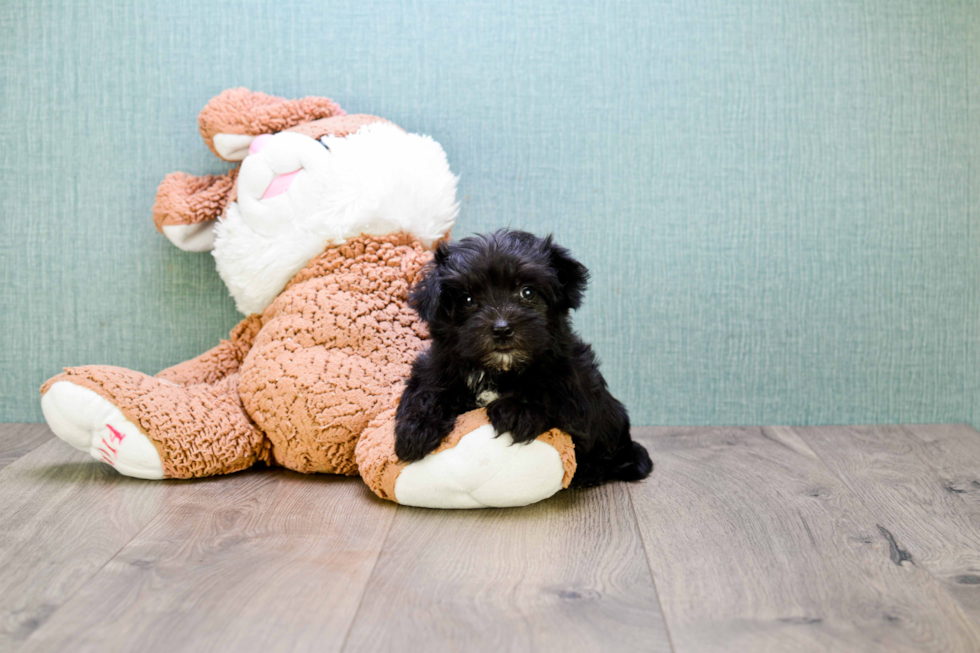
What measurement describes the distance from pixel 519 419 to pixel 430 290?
0.31 metres

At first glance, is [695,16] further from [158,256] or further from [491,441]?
[158,256]

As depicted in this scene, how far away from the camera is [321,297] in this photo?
74.3 inches

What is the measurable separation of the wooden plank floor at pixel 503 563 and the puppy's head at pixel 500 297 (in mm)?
362

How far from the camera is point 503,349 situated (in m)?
1.47

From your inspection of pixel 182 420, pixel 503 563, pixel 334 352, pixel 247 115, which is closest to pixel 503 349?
pixel 503 563

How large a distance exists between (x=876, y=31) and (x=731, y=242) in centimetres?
72

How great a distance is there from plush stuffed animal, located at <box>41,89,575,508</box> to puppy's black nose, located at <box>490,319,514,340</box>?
212 mm

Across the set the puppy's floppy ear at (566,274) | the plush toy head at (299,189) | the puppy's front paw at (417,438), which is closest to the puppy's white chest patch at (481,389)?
the puppy's front paw at (417,438)

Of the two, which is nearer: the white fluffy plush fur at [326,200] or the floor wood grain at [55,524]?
the floor wood grain at [55,524]

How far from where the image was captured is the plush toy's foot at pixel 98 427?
5.65 ft

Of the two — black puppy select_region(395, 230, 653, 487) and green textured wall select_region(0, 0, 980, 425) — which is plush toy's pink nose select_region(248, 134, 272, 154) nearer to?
green textured wall select_region(0, 0, 980, 425)

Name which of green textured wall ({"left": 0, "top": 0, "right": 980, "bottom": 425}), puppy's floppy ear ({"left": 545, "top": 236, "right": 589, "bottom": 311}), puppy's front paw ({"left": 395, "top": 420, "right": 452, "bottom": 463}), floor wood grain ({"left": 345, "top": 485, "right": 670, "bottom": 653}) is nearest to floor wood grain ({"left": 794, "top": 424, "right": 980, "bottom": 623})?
green textured wall ({"left": 0, "top": 0, "right": 980, "bottom": 425})

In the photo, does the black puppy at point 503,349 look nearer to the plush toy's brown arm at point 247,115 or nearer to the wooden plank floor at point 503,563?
the wooden plank floor at point 503,563

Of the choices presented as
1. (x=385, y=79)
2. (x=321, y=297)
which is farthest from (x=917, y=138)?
(x=321, y=297)
